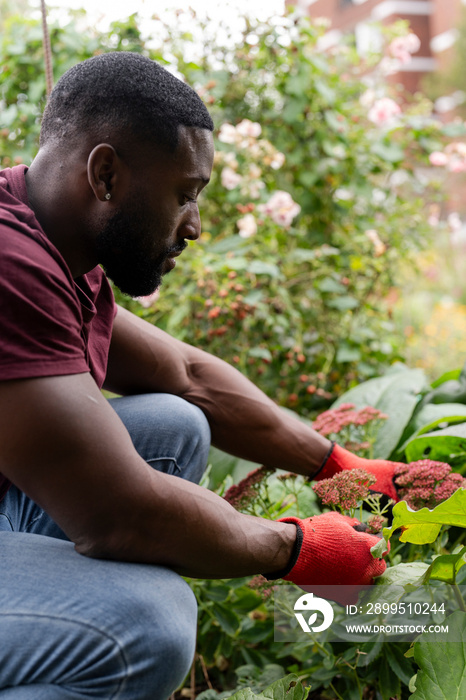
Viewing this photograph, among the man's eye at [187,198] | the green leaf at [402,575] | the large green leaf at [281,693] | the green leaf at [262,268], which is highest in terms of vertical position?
the man's eye at [187,198]

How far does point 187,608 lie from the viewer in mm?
1120

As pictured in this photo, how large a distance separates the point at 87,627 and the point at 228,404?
0.77 meters

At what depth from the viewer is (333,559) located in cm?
127

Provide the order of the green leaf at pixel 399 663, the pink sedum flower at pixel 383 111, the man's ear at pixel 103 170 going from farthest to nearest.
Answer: the pink sedum flower at pixel 383 111 < the green leaf at pixel 399 663 < the man's ear at pixel 103 170

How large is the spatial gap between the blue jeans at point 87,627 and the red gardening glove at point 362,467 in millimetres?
663

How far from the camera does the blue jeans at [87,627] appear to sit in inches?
39.5

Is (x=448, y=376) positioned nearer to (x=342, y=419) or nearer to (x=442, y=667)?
(x=342, y=419)

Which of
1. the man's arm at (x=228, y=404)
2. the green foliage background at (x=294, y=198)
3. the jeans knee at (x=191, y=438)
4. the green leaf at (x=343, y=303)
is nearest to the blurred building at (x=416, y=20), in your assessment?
the green foliage background at (x=294, y=198)

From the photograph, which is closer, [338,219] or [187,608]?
[187,608]

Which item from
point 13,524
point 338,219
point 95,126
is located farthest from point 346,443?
point 338,219

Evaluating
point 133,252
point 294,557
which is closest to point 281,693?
point 294,557

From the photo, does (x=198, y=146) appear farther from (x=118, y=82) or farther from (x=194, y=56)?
(x=194, y=56)

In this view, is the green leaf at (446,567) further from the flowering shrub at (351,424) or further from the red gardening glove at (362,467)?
the flowering shrub at (351,424)

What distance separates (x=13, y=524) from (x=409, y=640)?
2.73 ft
